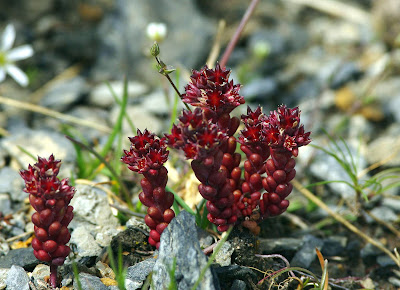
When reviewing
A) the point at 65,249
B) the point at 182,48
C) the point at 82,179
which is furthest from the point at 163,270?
the point at 182,48

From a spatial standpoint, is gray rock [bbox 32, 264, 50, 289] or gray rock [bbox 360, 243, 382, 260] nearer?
gray rock [bbox 32, 264, 50, 289]

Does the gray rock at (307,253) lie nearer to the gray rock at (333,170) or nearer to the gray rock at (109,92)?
the gray rock at (333,170)

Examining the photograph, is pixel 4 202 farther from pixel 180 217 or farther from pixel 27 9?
pixel 27 9

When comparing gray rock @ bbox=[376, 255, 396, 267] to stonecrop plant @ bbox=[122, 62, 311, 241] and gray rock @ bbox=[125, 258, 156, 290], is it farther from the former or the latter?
gray rock @ bbox=[125, 258, 156, 290]

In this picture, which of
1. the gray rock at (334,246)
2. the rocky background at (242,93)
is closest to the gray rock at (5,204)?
the rocky background at (242,93)

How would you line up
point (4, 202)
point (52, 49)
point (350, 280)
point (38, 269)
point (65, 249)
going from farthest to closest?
point (52, 49), point (4, 202), point (350, 280), point (38, 269), point (65, 249)

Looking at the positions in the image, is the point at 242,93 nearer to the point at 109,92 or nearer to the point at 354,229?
the point at 109,92

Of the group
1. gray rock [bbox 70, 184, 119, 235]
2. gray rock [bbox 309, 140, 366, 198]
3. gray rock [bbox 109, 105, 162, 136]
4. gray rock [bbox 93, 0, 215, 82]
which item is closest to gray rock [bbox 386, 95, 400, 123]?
gray rock [bbox 309, 140, 366, 198]
